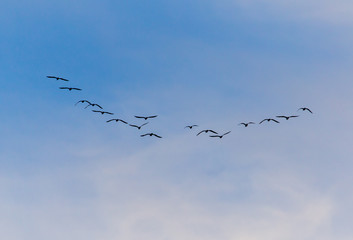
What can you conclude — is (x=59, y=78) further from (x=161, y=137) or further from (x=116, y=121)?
(x=161, y=137)

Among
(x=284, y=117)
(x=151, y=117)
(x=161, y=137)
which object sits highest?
(x=284, y=117)

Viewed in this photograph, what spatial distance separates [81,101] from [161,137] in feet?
95.6

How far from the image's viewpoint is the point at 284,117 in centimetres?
14950

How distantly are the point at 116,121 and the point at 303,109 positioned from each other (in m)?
58.3

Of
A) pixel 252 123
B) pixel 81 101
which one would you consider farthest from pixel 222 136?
pixel 81 101

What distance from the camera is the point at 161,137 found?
432 feet

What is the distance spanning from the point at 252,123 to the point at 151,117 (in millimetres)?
29493

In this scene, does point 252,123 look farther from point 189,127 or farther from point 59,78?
point 59,78

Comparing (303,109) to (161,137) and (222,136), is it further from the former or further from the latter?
(161,137)

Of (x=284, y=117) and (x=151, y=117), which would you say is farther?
(x=284, y=117)

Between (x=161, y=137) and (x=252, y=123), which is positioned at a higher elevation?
(x=252, y=123)

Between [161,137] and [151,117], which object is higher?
[151,117]

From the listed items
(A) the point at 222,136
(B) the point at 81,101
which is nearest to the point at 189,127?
(A) the point at 222,136

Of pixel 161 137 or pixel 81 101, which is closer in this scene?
pixel 161 137
